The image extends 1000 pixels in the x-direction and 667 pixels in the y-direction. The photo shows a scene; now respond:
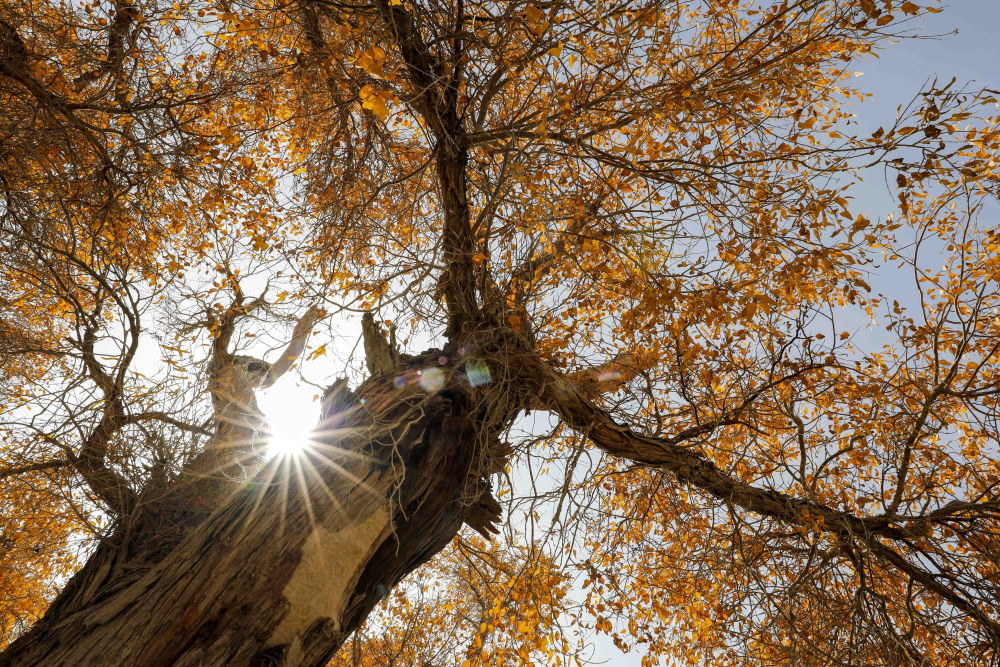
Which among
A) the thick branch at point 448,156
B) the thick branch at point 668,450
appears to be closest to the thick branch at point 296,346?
the thick branch at point 448,156

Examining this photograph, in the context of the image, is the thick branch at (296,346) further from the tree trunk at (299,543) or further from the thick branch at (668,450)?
the thick branch at (668,450)

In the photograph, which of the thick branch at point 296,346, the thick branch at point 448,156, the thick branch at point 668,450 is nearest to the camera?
the thick branch at point 448,156

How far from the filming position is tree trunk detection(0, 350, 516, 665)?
240 centimetres

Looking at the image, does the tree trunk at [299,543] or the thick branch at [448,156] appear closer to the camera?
the tree trunk at [299,543]

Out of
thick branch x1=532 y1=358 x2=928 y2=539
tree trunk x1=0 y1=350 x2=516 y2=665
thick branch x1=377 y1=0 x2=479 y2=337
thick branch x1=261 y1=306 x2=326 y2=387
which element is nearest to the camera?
tree trunk x1=0 y1=350 x2=516 y2=665

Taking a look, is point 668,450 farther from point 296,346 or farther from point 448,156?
point 296,346

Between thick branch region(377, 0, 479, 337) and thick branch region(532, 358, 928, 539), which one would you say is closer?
thick branch region(377, 0, 479, 337)

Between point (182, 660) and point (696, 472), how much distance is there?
11.3 feet

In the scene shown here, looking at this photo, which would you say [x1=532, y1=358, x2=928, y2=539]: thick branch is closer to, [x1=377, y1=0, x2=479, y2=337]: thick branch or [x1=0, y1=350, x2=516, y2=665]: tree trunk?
[x1=0, y1=350, x2=516, y2=665]: tree trunk

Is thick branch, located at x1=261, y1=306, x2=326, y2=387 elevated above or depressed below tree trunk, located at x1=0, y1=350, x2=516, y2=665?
above

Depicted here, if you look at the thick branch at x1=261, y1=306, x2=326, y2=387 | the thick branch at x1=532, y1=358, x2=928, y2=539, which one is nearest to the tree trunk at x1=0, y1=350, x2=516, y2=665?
the thick branch at x1=532, y1=358, x2=928, y2=539

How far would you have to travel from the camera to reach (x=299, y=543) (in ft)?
8.90

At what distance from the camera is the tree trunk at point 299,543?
2404 mm

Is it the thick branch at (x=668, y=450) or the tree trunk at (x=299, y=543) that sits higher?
the thick branch at (x=668, y=450)
